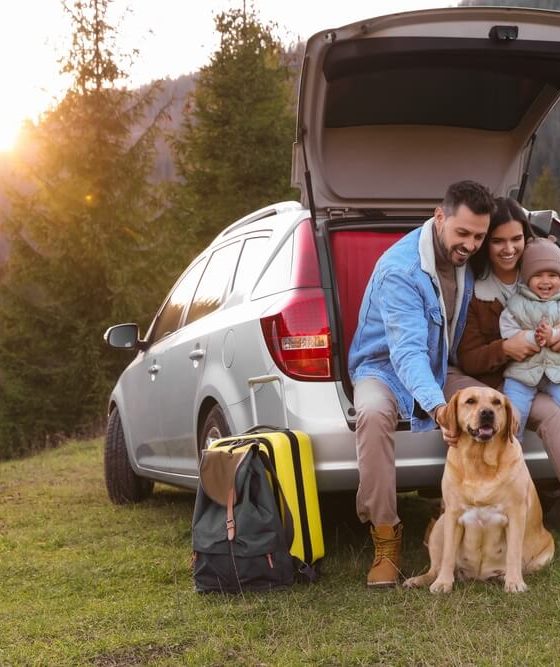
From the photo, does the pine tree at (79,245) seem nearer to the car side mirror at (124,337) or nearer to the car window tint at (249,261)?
the car side mirror at (124,337)

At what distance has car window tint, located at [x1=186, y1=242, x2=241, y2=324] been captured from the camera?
535 cm

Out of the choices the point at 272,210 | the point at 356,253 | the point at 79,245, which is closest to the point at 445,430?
the point at 356,253

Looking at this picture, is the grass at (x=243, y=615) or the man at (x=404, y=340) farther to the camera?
the man at (x=404, y=340)

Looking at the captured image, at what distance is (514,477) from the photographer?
12.9ft

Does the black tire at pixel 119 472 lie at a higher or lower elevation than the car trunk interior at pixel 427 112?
lower

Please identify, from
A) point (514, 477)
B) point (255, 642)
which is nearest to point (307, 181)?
point (514, 477)

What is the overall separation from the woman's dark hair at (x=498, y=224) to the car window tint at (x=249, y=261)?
1058 millimetres

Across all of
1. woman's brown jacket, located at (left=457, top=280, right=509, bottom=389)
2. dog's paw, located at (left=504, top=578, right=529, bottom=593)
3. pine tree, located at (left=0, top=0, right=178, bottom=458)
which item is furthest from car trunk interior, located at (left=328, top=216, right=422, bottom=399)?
pine tree, located at (left=0, top=0, right=178, bottom=458)

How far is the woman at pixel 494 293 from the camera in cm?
447

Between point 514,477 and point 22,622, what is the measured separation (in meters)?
2.13

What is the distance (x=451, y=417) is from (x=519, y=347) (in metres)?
0.61

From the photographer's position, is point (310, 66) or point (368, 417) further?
point (310, 66)

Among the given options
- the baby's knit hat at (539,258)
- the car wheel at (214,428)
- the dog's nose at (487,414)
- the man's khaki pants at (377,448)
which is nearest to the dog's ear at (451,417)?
the dog's nose at (487,414)

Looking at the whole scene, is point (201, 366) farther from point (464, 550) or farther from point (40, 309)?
point (40, 309)
